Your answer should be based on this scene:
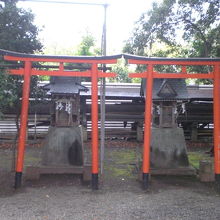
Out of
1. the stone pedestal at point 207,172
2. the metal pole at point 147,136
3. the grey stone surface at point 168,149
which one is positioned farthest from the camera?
the grey stone surface at point 168,149

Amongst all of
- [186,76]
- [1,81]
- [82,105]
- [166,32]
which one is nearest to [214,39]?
[166,32]

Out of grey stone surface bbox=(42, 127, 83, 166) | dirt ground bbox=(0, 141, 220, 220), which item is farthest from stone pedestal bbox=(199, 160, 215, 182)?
grey stone surface bbox=(42, 127, 83, 166)

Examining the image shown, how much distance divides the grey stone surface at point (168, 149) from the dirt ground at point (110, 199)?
2.13 ft

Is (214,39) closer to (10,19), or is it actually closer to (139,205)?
(10,19)

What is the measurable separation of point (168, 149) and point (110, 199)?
3197 mm

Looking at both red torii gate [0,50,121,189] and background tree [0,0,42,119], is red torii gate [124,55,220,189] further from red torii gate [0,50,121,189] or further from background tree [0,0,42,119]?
background tree [0,0,42,119]

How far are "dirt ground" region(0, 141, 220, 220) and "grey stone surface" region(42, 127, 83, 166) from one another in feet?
1.76

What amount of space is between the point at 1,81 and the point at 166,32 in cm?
1127

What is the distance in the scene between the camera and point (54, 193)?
7.45 metres

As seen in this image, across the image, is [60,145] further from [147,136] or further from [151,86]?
[151,86]

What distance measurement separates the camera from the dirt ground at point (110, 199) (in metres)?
6.04

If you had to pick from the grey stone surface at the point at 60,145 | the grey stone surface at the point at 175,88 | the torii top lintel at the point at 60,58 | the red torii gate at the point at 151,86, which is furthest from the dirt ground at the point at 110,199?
the torii top lintel at the point at 60,58

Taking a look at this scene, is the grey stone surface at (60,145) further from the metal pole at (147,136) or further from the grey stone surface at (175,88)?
the grey stone surface at (175,88)

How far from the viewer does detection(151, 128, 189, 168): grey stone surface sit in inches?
376
